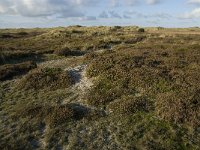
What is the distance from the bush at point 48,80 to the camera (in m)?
25.5

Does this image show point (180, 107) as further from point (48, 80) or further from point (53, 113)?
point (48, 80)

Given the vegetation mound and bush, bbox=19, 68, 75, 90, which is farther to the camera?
bush, bbox=19, 68, 75, 90

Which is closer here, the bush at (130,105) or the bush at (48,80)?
the bush at (130,105)

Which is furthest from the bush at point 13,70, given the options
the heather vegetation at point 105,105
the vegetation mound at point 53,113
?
the vegetation mound at point 53,113

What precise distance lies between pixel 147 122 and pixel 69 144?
190 inches

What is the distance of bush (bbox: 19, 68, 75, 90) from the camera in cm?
2551

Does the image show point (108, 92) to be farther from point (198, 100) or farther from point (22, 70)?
point (22, 70)

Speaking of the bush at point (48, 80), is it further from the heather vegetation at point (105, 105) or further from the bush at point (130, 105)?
the bush at point (130, 105)

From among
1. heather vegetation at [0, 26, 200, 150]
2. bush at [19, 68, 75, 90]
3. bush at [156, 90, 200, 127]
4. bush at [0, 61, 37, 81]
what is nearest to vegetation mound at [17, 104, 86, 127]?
heather vegetation at [0, 26, 200, 150]

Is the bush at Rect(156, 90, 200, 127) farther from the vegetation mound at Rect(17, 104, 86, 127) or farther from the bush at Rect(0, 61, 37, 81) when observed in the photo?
the bush at Rect(0, 61, 37, 81)

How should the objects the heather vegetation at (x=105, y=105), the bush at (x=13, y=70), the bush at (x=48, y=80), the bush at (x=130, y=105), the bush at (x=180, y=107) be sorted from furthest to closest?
the bush at (x=13, y=70) < the bush at (x=48, y=80) < the bush at (x=130, y=105) < the bush at (x=180, y=107) < the heather vegetation at (x=105, y=105)

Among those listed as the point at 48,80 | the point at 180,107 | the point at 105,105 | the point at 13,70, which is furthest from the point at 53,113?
the point at 13,70

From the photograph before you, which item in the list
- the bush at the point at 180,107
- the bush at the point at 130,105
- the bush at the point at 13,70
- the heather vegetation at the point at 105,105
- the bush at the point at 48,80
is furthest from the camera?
the bush at the point at 13,70

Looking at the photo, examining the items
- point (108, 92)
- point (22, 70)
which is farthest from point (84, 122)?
point (22, 70)
